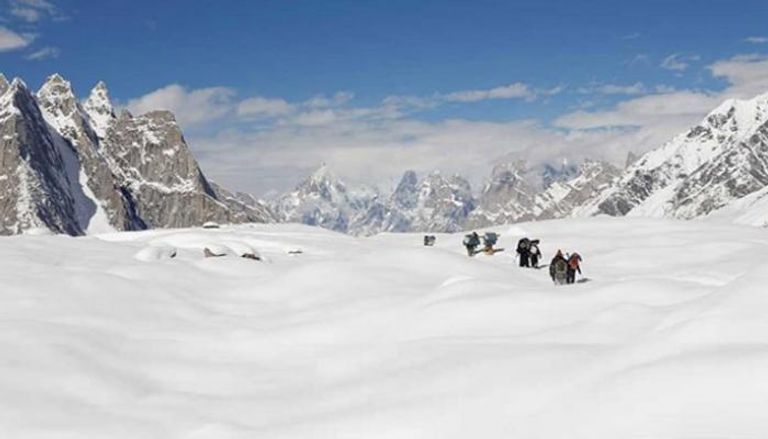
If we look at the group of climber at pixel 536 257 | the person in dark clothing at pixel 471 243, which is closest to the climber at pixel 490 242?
the group of climber at pixel 536 257

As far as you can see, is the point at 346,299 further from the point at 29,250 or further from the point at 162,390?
the point at 29,250

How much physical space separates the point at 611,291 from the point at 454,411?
29.1 ft

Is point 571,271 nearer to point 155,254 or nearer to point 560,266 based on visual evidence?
point 560,266

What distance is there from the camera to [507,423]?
11633mm

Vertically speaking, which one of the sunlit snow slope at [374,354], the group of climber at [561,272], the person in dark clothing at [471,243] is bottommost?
the sunlit snow slope at [374,354]

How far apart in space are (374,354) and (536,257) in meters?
18.2

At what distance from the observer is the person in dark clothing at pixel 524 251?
111 feet

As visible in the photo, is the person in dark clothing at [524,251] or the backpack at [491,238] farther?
the backpack at [491,238]

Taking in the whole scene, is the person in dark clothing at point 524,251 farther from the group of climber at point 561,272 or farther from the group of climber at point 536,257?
the group of climber at point 561,272

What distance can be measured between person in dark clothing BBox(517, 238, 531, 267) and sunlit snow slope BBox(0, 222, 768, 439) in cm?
529

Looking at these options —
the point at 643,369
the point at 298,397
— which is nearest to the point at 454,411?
the point at 643,369

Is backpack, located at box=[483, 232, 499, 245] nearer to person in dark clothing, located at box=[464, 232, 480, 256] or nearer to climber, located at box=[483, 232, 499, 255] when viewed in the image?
climber, located at box=[483, 232, 499, 255]

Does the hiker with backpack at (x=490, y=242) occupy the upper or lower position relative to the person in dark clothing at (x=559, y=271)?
upper

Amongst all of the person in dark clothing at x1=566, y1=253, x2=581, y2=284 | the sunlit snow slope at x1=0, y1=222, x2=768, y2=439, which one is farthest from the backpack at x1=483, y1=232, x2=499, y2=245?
the person in dark clothing at x1=566, y1=253, x2=581, y2=284
